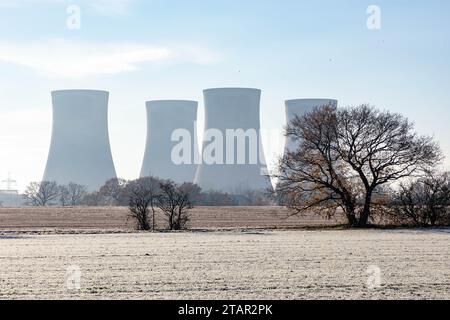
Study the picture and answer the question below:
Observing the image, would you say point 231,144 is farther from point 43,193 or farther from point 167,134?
point 43,193

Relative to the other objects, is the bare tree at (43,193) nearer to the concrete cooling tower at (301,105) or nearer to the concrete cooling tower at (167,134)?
the concrete cooling tower at (167,134)

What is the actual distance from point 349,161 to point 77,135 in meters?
35.9

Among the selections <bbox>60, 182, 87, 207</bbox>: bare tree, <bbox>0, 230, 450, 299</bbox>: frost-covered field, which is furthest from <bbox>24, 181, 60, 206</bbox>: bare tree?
<bbox>0, 230, 450, 299</bbox>: frost-covered field

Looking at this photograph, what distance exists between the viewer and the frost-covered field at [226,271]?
9.54m

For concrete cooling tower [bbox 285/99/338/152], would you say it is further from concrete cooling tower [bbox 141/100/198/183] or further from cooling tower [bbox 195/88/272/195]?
concrete cooling tower [bbox 141/100/198/183]

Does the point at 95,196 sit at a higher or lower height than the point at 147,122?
lower

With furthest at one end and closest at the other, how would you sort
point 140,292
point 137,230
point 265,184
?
point 265,184, point 137,230, point 140,292

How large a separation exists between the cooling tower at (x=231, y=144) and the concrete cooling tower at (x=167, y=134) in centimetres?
254

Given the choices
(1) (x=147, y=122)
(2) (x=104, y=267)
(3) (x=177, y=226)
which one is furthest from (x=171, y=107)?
(2) (x=104, y=267)

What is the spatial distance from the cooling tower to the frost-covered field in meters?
42.0

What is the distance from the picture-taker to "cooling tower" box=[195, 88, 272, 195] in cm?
6028

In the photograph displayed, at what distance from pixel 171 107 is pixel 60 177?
1162 cm

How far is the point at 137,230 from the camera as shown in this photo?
96.1 feet
